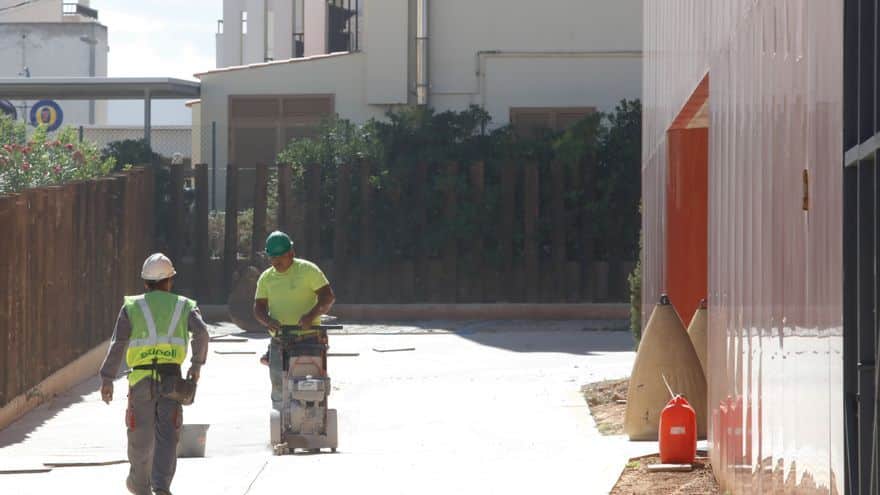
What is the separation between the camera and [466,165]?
28609mm

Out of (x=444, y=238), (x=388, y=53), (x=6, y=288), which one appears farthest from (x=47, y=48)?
(x=6, y=288)

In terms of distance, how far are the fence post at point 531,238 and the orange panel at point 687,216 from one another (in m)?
12.9

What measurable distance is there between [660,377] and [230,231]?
54.6 ft

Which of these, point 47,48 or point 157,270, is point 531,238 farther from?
point 47,48

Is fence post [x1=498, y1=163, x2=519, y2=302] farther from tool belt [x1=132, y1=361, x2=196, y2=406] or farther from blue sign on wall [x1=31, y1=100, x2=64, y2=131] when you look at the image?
blue sign on wall [x1=31, y1=100, x2=64, y2=131]

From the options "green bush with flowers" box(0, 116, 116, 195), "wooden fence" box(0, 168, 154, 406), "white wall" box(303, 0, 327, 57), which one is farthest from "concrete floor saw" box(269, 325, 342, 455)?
"white wall" box(303, 0, 327, 57)

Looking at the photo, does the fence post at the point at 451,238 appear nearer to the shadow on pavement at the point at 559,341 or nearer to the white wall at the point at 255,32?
the shadow on pavement at the point at 559,341

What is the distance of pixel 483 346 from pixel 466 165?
6.29 metres

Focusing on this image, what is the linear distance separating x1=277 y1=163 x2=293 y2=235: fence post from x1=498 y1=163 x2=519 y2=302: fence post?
3.80 m

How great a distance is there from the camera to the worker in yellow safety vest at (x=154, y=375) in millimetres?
9672

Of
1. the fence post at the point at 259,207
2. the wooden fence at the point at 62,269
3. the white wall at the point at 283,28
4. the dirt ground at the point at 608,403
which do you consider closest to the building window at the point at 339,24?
the white wall at the point at 283,28

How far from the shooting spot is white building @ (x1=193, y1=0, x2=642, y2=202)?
1293 inches

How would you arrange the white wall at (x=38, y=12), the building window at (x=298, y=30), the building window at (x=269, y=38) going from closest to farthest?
the building window at (x=298, y=30) → the building window at (x=269, y=38) → the white wall at (x=38, y=12)

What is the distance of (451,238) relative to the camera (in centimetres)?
2844
